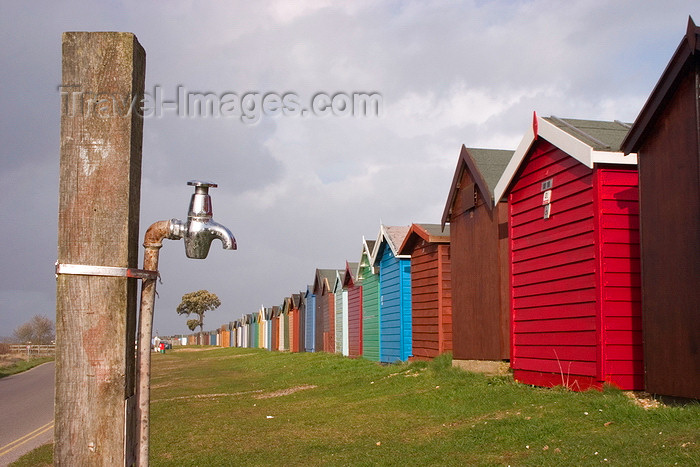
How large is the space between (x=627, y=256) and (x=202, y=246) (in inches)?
336

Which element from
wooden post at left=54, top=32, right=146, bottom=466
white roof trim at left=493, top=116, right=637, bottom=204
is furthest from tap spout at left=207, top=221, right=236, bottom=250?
white roof trim at left=493, top=116, right=637, bottom=204

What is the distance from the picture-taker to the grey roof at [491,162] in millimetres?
16042

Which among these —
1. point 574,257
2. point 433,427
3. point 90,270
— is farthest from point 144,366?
point 574,257

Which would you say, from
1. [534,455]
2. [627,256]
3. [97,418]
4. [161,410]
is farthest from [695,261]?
[161,410]

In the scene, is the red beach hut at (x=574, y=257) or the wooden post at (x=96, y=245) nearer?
the wooden post at (x=96, y=245)

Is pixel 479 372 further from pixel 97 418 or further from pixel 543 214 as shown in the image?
pixel 97 418

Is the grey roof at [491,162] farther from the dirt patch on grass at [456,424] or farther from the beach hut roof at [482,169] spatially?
the dirt patch on grass at [456,424]

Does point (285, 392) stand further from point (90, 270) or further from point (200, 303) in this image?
point (200, 303)

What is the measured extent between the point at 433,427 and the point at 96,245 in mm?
8216

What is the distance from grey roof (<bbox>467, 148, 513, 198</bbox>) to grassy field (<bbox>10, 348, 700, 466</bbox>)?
14.4 ft

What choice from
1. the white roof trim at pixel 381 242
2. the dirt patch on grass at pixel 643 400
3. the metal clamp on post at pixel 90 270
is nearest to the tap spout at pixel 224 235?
the metal clamp on post at pixel 90 270

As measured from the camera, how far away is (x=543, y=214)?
12.7 m

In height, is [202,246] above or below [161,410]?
above

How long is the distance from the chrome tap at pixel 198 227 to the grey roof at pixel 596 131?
8296 mm
